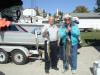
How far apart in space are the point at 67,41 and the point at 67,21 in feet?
2.05

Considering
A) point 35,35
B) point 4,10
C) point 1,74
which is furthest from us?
point 4,10

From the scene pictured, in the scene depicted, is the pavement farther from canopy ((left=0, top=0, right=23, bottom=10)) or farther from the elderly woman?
canopy ((left=0, top=0, right=23, bottom=10))

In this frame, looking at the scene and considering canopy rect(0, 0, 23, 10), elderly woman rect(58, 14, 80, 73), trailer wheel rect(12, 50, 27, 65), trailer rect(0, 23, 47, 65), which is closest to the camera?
elderly woman rect(58, 14, 80, 73)

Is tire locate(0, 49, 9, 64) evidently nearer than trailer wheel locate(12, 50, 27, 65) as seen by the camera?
No

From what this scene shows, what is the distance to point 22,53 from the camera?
7078 millimetres

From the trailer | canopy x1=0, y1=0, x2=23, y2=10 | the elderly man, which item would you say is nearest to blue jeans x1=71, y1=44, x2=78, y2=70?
the elderly man

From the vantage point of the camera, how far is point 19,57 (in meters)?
7.12

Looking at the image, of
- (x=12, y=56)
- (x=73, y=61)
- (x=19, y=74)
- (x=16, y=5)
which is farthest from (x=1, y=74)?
(x=16, y=5)

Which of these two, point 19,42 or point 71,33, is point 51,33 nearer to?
point 71,33

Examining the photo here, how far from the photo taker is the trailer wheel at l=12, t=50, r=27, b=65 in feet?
23.2

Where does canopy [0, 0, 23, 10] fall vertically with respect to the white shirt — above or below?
above

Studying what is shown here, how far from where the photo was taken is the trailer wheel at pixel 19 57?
7078 millimetres

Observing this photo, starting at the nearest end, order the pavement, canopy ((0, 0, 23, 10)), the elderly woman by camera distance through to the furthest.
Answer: the elderly woman → the pavement → canopy ((0, 0, 23, 10))

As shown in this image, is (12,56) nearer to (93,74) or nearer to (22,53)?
(22,53)
